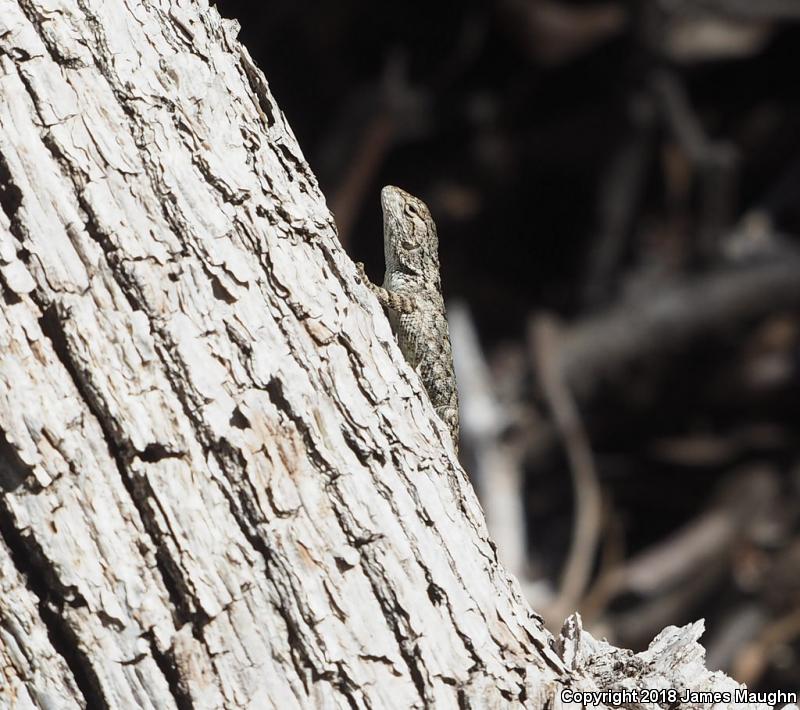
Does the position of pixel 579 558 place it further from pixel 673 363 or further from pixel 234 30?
pixel 234 30

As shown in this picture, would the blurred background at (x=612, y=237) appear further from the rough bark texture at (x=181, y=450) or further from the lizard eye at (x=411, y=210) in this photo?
the rough bark texture at (x=181, y=450)

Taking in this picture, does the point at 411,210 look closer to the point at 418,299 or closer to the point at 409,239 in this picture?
the point at 409,239

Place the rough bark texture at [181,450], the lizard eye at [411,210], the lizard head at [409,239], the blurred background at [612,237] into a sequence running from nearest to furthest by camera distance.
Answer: the rough bark texture at [181,450]
the lizard head at [409,239]
the lizard eye at [411,210]
the blurred background at [612,237]

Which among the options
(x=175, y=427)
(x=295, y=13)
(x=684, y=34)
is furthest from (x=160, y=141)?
(x=684, y=34)

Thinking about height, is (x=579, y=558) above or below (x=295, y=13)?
below

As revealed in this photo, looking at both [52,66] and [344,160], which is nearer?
[52,66]

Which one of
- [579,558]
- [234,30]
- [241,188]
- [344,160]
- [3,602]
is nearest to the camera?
[3,602]

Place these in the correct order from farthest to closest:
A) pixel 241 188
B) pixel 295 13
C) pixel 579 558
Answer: pixel 295 13 < pixel 579 558 < pixel 241 188

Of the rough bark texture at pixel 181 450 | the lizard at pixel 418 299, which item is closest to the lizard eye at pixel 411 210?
the lizard at pixel 418 299
